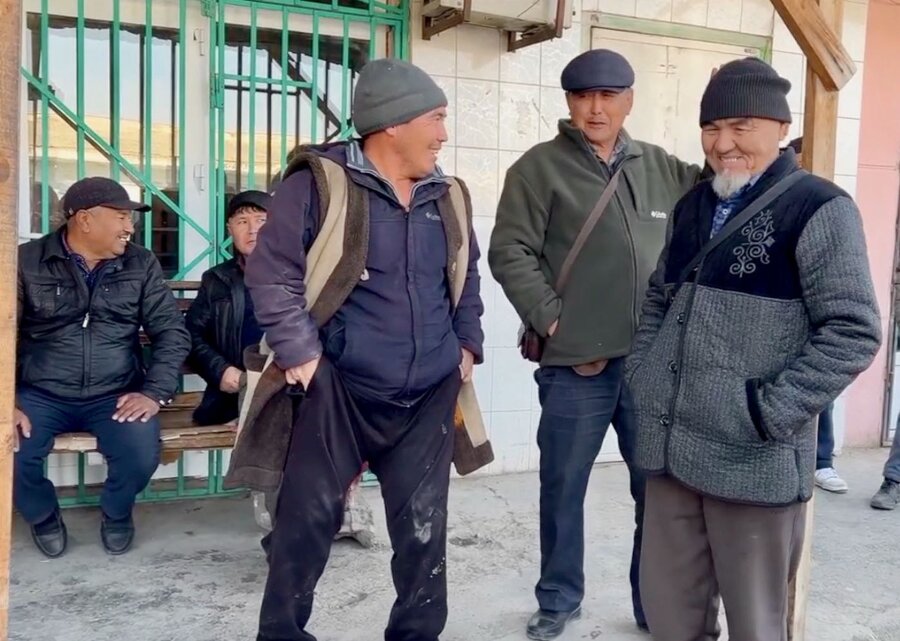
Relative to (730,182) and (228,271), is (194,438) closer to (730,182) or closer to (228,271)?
(228,271)

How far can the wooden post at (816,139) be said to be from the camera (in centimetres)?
275

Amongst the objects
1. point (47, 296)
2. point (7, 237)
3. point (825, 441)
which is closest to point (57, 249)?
point (47, 296)

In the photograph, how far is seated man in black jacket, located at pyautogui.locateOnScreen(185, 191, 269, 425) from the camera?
3869mm

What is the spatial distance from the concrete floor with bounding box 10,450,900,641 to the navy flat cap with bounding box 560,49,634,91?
1.86 m

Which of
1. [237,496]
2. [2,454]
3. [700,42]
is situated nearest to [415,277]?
[2,454]

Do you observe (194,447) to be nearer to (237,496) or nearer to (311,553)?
(237,496)

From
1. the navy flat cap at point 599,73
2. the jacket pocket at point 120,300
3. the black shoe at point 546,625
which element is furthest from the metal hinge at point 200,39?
the black shoe at point 546,625

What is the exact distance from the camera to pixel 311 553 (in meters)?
2.48

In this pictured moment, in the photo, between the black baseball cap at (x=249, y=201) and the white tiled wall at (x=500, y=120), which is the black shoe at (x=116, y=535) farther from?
the white tiled wall at (x=500, y=120)

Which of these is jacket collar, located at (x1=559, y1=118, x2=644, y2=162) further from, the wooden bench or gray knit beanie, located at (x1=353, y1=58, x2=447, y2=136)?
the wooden bench

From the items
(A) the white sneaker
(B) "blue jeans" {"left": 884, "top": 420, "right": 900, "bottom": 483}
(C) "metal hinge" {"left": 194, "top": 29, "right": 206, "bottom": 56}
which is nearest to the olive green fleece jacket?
(C) "metal hinge" {"left": 194, "top": 29, "right": 206, "bottom": 56}

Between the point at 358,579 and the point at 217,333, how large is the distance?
1273mm

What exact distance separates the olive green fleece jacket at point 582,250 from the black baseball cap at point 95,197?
1651 millimetres

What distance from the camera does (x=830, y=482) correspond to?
4.91 metres
